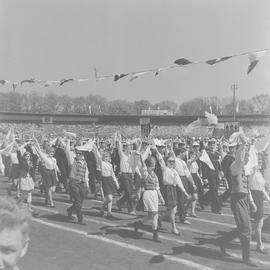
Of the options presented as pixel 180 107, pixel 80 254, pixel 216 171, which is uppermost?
pixel 180 107

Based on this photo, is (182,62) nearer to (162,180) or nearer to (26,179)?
(162,180)

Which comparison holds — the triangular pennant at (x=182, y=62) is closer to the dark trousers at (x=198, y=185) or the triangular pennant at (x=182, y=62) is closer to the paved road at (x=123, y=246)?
the paved road at (x=123, y=246)

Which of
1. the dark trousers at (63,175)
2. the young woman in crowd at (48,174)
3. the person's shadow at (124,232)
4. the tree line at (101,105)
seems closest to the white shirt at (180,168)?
the person's shadow at (124,232)

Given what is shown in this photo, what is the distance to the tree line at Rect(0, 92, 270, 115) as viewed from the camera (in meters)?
64.6

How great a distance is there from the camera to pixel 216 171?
12922 mm

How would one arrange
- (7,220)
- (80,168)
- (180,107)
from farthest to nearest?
(180,107) → (80,168) → (7,220)

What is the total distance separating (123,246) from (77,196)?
237cm

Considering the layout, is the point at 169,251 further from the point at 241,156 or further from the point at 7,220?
the point at 7,220

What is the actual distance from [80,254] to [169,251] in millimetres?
1431

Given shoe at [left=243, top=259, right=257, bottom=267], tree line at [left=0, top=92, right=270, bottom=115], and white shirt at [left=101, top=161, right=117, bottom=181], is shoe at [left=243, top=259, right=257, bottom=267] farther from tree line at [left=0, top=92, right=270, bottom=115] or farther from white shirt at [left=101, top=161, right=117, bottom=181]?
tree line at [left=0, top=92, right=270, bottom=115]

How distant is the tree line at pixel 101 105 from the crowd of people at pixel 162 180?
4288cm

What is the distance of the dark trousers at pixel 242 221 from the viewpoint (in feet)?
24.9

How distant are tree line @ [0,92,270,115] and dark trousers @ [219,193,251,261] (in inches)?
1923

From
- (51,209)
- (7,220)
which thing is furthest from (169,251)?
(7,220)
